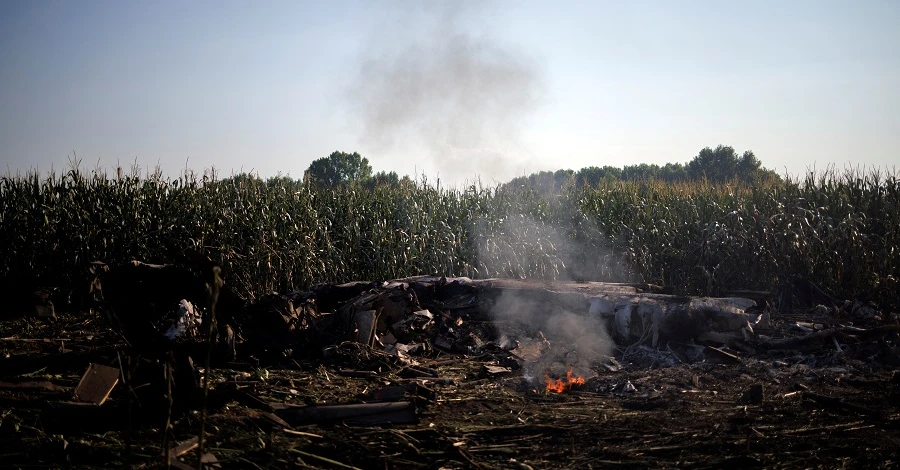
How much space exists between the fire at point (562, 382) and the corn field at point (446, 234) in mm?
6299

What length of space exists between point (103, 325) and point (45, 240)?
3146 mm

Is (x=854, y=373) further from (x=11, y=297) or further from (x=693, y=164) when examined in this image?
(x=693, y=164)

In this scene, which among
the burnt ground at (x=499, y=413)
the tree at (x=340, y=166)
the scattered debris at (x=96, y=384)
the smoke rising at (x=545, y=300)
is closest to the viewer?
the burnt ground at (x=499, y=413)

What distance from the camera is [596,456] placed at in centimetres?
502

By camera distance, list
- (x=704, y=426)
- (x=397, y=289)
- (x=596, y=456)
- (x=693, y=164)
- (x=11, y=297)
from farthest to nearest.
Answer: (x=693, y=164)
(x=11, y=297)
(x=397, y=289)
(x=704, y=426)
(x=596, y=456)

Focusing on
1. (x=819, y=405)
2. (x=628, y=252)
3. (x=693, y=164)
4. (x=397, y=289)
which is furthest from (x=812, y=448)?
(x=693, y=164)

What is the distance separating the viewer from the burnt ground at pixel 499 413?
4988 mm

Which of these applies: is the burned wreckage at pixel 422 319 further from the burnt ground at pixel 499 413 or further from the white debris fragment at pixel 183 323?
the burnt ground at pixel 499 413

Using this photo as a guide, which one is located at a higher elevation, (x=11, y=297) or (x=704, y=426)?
(x=11, y=297)

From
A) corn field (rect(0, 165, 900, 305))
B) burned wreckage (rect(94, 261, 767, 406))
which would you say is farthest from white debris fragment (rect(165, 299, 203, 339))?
corn field (rect(0, 165, 900, 305))

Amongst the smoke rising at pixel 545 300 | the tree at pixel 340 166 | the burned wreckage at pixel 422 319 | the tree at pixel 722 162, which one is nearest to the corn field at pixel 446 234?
the smoke rising at pixel 545 300

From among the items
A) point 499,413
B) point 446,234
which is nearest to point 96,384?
point 499,413

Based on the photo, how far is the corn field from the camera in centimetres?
1293

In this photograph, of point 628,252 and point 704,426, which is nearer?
point 704,426
